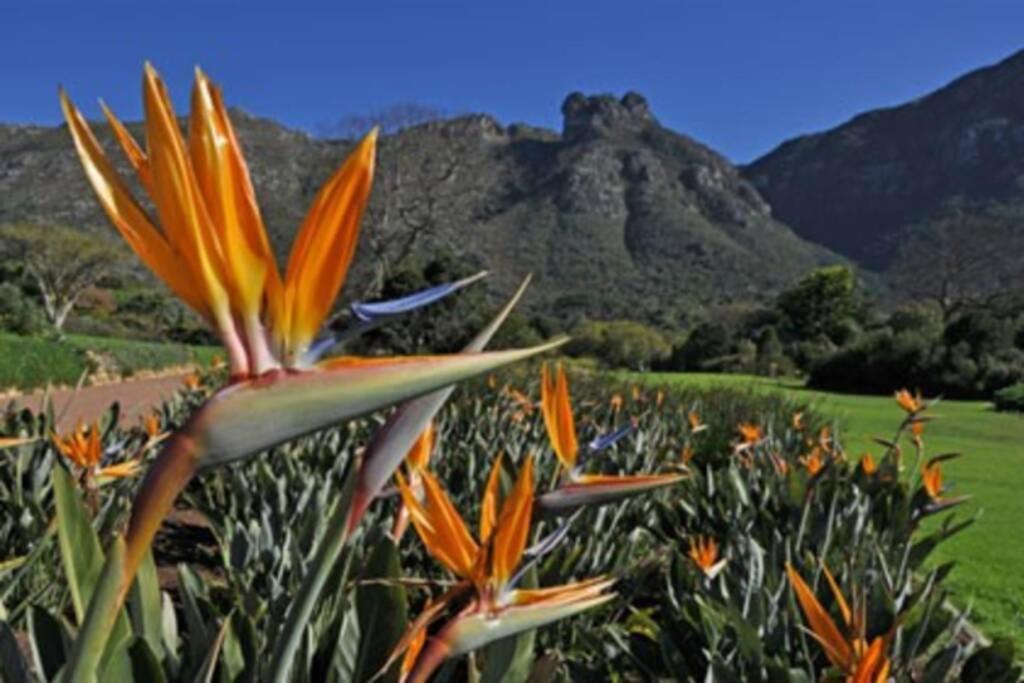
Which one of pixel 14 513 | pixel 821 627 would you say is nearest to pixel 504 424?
pixel 14 513

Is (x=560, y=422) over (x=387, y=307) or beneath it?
beneath

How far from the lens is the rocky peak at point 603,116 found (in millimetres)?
67500

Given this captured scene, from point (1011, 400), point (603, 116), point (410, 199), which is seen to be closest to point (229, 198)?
point (1011, 400)

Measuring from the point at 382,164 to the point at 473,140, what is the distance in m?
3.64

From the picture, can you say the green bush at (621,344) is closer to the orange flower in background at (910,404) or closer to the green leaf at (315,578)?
the orange flower in background at (910,404)

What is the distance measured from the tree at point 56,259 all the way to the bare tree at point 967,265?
95.4 feet

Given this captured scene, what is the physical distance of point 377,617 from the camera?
1.11 meters

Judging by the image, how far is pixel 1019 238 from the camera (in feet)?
113

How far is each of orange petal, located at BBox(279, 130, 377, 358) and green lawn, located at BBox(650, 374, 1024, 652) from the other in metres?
1.80

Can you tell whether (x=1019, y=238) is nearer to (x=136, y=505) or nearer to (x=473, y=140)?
(x=473, y=140)

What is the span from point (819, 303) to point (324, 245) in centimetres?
3511

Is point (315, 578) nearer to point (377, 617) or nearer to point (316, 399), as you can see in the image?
point (316, 399)

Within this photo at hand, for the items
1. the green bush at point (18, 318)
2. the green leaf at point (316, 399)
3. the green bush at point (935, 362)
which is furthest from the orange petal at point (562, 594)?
the green bush at point (18, 318)

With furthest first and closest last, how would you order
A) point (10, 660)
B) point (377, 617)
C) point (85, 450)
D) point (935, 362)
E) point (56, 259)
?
point (56, 259) → point (935, 362) → point (85, 450) → point (377, 617) → point (10, 660)
